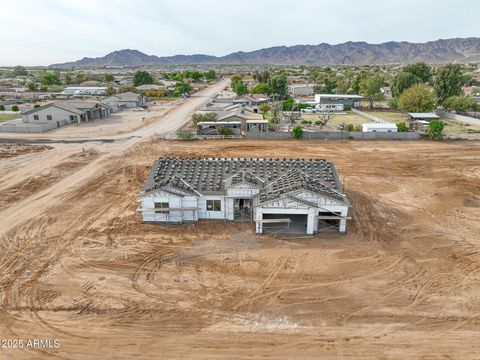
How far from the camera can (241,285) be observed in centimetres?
1502

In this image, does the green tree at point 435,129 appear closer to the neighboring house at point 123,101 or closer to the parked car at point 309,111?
the parked car at point 309,111

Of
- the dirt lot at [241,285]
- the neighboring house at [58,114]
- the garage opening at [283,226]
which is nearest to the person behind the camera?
the dirt lot at [241,285]

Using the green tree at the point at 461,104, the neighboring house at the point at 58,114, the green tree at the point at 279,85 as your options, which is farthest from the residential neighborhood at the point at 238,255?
the green tree at the point at 279,85

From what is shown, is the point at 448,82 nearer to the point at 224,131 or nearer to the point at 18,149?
the point at 224,131

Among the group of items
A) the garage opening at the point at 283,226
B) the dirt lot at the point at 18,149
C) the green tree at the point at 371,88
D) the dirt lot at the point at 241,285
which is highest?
the green tree at the point at 371,88

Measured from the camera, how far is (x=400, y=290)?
14758 millimetres

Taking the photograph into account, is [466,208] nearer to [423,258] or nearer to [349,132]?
[423,258]

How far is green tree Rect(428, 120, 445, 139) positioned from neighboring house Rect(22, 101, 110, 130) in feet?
154

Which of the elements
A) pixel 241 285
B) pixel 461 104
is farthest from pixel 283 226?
pixel 461 104

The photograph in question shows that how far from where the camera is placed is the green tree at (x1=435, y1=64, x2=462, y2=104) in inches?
2301

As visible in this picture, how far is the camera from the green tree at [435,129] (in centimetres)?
4034

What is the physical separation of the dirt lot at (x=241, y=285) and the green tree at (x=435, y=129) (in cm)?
1848

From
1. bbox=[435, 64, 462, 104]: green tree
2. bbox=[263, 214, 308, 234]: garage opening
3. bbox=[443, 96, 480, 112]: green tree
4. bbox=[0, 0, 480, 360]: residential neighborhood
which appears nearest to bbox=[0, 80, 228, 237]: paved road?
bbox=[0, 0, 480, 360]: residential neighborhood

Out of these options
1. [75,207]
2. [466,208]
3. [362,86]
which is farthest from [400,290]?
[362,86]
